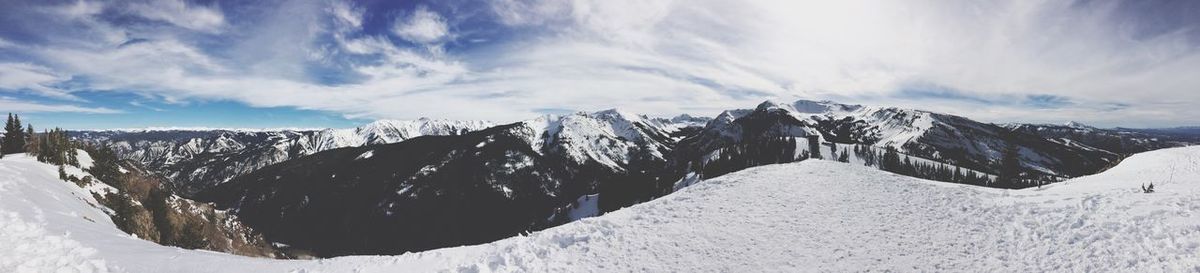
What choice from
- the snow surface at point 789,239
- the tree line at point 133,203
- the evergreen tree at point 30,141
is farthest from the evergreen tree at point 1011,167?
the evergreen tree at point 30,141

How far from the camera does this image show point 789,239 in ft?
68.1

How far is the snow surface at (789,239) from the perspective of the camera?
1510cm

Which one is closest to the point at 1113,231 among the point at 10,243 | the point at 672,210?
the point at 672,210

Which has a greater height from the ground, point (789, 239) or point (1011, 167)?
point (789, 239)

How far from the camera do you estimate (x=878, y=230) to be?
2197cm

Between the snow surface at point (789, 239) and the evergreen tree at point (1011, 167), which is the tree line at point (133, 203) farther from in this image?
the evergreen tree at point (1011, 167)

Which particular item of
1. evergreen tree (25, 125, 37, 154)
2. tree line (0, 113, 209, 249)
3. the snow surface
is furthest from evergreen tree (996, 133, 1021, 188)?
evergreen tree (25, 125, 37, 154)

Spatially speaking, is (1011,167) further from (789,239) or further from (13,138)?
(13,138)

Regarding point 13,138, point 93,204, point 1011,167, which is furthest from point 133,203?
point 1011,167

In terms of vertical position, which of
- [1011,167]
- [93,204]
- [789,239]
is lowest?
[1011,167]

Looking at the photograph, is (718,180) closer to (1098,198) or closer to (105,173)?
(1098,198)

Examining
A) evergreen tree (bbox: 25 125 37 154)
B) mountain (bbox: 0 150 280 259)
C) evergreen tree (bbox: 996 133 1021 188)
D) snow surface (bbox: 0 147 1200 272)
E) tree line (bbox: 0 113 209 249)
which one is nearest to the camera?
snow surface (bbox: 0 147 1200 272)

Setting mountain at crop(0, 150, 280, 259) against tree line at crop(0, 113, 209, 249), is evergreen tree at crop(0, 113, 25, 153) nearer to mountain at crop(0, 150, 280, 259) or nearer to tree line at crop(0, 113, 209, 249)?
tree line at crop(0, 113, 209, 249)

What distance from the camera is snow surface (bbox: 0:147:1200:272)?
15.1m
